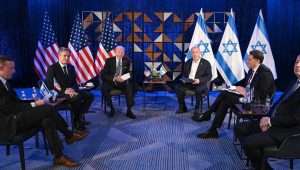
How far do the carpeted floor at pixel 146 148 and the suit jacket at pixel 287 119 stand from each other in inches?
33.3

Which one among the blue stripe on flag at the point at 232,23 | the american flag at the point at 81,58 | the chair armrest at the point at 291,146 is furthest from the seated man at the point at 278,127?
the american flag at the point at 81,58

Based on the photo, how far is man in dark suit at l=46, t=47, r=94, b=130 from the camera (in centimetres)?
650

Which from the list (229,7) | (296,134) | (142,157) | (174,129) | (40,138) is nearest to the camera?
(296,134)

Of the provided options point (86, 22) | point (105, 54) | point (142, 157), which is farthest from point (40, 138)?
point (86, 22)

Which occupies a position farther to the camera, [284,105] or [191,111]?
[191,111]

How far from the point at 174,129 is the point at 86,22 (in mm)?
4618

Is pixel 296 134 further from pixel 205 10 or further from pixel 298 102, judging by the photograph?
pixel 205 10

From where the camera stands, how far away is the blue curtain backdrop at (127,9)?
394 inches

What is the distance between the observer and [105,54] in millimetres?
9344

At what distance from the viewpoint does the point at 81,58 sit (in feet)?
30.8

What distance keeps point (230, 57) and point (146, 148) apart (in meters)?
4.20

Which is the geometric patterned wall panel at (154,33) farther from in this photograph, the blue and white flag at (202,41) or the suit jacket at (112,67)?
the suit jacket at (112,67)

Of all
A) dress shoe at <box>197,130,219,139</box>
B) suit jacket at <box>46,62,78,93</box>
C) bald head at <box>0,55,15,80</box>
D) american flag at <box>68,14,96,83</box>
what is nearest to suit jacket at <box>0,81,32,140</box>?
bald head at <box>0,55,15,80</box>

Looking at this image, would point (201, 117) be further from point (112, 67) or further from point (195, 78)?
point (112, 67)
